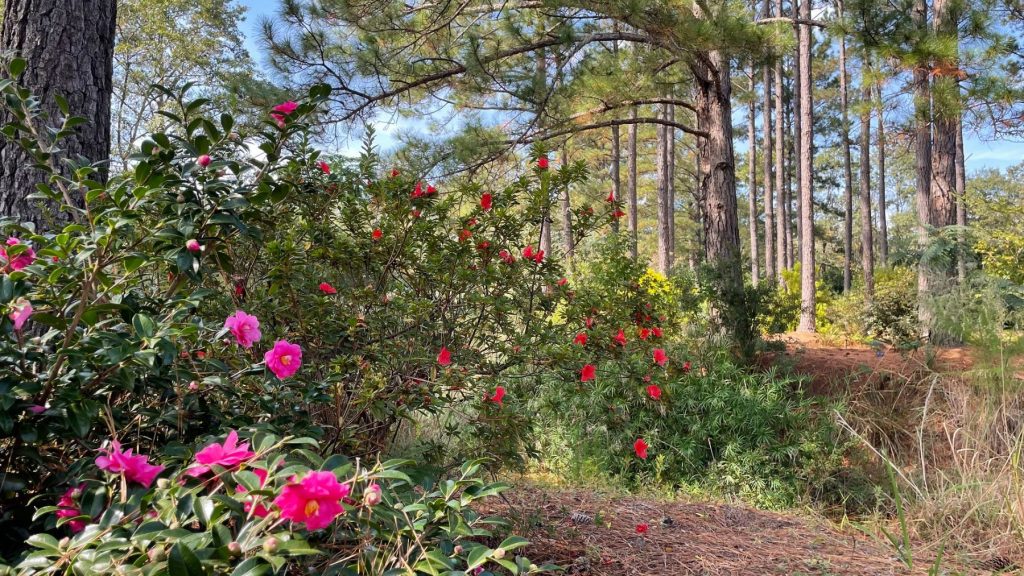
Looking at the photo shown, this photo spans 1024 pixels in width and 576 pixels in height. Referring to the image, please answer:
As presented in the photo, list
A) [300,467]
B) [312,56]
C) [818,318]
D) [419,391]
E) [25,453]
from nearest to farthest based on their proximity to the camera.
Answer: [300,467] → [25,453] → [419,391] → [312,56] → [818,318]

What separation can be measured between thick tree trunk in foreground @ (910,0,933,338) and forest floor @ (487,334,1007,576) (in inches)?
147

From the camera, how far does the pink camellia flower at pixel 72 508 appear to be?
101 cm

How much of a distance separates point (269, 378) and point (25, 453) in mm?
444

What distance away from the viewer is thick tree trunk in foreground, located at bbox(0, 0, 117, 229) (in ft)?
7.22

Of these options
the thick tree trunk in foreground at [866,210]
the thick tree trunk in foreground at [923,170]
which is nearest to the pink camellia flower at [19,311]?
the thick tree trunk in foreground at [923,170]

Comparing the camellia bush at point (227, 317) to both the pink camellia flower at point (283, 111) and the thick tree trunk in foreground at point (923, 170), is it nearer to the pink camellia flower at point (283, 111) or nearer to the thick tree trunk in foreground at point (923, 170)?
the pink camellia flower at point (283, 111)

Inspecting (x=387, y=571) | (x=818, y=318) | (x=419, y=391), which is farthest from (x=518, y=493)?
(x=818, y=318)

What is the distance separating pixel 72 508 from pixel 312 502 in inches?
22.3

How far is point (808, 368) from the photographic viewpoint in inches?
196

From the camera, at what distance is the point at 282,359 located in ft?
4.15

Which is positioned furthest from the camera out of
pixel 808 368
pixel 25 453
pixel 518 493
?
pixel 808 368

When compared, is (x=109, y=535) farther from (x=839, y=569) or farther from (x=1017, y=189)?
(x=1017, y=189)

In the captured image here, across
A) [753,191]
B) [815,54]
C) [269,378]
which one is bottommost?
[269,378]

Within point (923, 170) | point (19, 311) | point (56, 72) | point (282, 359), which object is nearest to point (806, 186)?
Result: point (923, 170)
